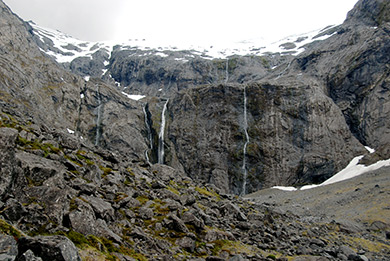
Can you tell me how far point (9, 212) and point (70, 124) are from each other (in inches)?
4267

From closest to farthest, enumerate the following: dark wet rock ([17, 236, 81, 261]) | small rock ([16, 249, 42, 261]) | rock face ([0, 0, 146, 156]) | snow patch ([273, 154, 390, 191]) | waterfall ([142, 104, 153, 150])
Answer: small rock ([16, 249, 42, 261])
dark wet rock ([17, 236, 81, 261])
snow patch ([273, 154, 390, 191])
rock face ([0, 0, 146, 156])
waterfall ([142, 104, 153, 150])

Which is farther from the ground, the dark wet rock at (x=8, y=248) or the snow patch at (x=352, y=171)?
the dark wet rock at (x=8, y=248)

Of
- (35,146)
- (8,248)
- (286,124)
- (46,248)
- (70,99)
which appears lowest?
(46,248)

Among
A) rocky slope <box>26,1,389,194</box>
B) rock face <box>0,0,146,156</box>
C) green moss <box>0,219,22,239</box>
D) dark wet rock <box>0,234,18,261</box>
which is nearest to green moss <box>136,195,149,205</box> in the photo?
green moss <box>0,219,22,239</box>

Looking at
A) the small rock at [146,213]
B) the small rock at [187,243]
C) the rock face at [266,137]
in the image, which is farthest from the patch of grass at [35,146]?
the rock face at [266,137]

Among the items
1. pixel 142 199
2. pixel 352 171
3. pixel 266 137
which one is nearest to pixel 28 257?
pixel 142 199

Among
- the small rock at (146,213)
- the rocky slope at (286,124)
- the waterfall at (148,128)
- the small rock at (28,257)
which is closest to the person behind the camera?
the small rock at (28,257)

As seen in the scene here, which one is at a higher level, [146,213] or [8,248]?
[8,248]

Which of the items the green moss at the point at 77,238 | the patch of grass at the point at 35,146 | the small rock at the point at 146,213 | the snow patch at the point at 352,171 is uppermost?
the patch of grass at the point at 35,146

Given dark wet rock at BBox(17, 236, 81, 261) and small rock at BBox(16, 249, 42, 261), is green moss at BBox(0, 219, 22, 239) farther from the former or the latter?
small rock at BBox(16, 249, 42, 261)

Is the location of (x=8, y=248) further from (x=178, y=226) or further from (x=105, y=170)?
(x=105, y=170)

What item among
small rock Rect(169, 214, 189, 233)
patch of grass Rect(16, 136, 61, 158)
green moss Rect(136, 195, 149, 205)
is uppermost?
patch of grass Rect(16, 136, 61, 158)

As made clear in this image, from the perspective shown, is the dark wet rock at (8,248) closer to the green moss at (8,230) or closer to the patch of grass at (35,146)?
the green moss at (8,230)

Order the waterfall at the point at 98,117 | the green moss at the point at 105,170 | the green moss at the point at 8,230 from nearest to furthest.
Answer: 1. the green moss at the point at 8,230
2. the green moss at the point at 105,170
3. the waterfall at the point at 98,117
